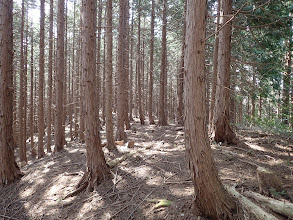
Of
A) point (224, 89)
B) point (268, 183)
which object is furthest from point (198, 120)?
point (224, 89)

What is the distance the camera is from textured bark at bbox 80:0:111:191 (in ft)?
18.0

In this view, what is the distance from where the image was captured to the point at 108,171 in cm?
579

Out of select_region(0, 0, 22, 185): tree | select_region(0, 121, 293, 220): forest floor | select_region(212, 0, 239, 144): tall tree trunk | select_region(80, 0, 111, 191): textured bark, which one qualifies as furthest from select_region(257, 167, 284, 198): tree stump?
select_region(0, 0, 22, 185): tree

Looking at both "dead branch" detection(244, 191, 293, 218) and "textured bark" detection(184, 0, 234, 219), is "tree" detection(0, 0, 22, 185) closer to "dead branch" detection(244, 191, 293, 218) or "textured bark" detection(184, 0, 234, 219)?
"textured bark" detection(184, 0, 234, 219)

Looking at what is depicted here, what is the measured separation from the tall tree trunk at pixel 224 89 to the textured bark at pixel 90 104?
4296 mm

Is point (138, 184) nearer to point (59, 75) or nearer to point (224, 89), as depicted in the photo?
point (224, 89)

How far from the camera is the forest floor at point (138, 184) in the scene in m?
4.31

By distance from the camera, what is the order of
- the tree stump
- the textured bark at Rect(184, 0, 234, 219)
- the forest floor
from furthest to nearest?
the forest floor → the tree stump → the textured bark at Rect(184, 0, 234, 219)

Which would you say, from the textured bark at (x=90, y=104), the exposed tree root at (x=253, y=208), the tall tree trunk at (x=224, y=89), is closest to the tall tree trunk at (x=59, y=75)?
the textured bark at (x=90, y=104)

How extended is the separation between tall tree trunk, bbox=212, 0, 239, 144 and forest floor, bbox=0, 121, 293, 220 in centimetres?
44

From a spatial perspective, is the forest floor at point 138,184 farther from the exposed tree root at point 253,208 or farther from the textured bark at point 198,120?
the textured bark at point 198,120

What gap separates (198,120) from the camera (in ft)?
11.0

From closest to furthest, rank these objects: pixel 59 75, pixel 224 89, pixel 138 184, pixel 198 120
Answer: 1. pixel 198 120
2. pixel 138 184
3. pixel 224 89
4. pixel 59 75

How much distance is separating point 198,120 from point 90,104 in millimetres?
3174
